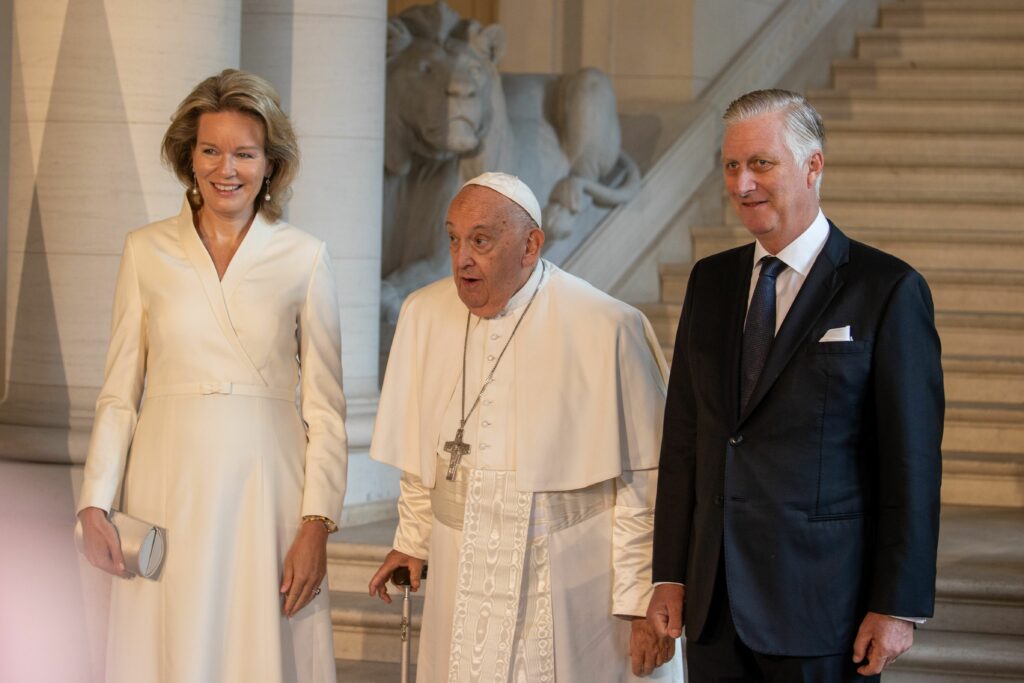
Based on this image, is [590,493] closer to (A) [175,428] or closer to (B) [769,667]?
(B) [769,667]

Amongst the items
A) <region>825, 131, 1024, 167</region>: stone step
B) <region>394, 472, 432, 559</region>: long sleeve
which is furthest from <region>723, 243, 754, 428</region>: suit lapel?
<region>825, 131, 1024, 167</region>: stone step

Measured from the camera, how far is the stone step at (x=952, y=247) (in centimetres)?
797

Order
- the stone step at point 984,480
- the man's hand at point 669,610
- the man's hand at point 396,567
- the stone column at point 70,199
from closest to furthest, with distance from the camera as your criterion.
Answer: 1. the man's hand at point 669,610
2. the man's hand at point 396,567
3. the stone column at point 70,199
4. the stone step at point 984,480

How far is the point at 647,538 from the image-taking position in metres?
3.35

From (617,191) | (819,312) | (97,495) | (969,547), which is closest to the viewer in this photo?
(819,312)

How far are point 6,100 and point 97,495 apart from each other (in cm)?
307

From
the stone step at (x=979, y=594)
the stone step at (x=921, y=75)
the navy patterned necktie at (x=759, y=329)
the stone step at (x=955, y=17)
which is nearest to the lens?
the navy patterned necktie at (x=759, y=329)

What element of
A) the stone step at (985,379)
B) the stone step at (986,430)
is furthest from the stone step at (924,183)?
the stone step at (986,430)

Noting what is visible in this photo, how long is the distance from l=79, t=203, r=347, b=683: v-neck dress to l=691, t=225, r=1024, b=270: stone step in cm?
506

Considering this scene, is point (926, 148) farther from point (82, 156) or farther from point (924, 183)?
point (82, 156)

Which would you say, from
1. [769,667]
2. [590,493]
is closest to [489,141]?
[590,493]

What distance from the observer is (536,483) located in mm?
3305

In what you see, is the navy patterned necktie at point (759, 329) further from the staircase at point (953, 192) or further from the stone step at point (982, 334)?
the stone step at point (982, 334)

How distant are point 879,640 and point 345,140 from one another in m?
3.84
